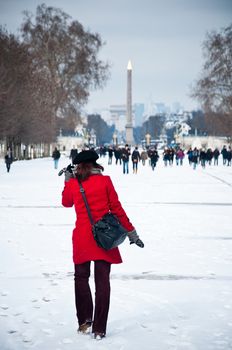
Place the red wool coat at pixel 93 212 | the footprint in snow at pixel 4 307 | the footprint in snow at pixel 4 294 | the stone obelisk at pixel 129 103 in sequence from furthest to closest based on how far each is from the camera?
the stone obelisk at pixel 129 103
the footprint in snow at pixel 4 294
the footprint in snow at pixel 4 307
the red wool coat at pixel 93 212

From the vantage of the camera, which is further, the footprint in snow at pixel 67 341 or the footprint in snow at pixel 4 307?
the footprint in snow at pixel 4 307

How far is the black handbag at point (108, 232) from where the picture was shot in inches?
192

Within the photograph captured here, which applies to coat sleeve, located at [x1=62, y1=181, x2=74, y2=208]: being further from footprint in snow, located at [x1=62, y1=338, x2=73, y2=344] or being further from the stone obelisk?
the stone obelisk

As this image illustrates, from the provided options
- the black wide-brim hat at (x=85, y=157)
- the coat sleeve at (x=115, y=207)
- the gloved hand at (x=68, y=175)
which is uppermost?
the black wide-brim hat at (x=85, y=157)

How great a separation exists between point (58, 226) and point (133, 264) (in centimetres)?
380

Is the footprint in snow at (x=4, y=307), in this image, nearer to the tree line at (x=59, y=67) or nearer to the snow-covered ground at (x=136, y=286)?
the snow-covered ground at (x=136, y=286)

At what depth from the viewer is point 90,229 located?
500 cm

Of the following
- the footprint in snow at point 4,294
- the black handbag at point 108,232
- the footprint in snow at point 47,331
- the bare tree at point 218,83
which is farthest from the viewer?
the bare tree at point 218,83

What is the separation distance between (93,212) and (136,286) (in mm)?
2040

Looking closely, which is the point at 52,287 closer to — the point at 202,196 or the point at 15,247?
the point at 15,247

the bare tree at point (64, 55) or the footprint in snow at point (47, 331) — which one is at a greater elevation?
the bare tree at point (64, 55)

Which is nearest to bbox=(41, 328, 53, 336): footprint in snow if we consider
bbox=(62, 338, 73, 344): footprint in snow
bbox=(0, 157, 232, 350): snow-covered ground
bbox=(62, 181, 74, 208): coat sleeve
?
bbox=(0, 157, 232, 350): snow-covered ground

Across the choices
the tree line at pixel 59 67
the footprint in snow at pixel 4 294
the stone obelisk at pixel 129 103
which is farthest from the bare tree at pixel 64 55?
the footprint in snow at pixel 4 294

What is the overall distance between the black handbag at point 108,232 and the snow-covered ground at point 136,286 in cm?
76
